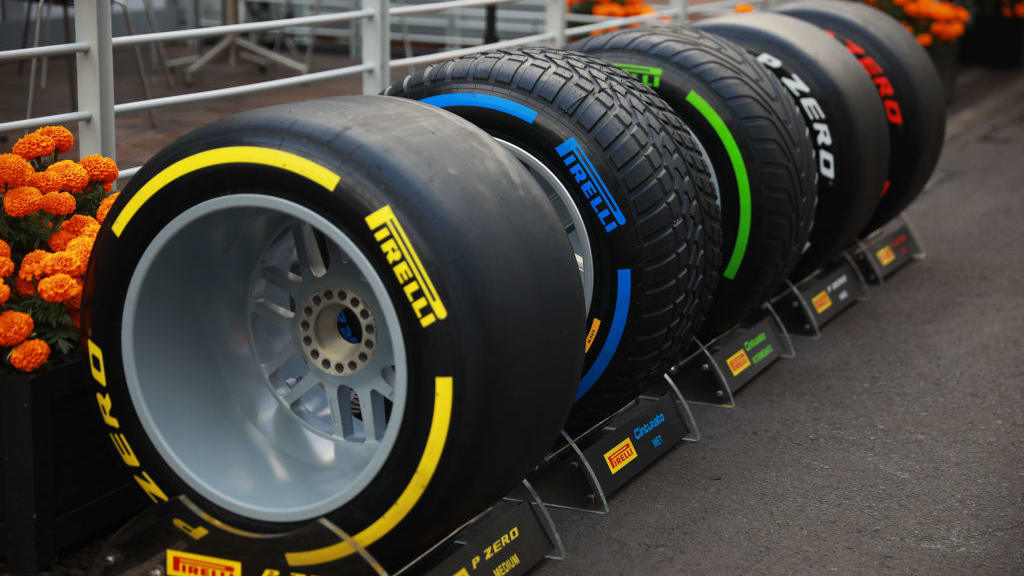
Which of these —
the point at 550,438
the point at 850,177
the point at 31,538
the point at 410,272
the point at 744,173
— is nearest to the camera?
the point at 410,272

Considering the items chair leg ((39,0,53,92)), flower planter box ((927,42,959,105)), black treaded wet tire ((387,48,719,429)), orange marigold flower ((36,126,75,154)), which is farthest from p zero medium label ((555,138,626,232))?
flower planter box ((927,42,959,105))

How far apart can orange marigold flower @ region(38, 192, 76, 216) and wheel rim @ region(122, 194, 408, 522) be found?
19.3 inches

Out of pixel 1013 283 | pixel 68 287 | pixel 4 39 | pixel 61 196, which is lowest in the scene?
pixel 1013 283

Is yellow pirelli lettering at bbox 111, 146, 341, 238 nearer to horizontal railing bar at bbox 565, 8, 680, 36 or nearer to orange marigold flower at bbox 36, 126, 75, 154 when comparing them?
orange marigold flower at bbox 36, 126, 75, 154

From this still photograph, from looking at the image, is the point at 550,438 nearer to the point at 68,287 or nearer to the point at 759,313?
the point at 68,287

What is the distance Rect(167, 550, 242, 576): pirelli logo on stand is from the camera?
294cm

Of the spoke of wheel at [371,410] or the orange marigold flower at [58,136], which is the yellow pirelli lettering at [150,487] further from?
the orange marigold flower at [58,136]

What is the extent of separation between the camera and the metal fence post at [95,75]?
159 inches

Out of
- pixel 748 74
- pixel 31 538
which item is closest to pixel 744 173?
pixel 748 74

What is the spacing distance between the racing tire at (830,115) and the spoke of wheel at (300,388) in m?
2.79

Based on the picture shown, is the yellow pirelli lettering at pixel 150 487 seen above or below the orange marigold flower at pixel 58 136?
below

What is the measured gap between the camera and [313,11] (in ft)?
41.2

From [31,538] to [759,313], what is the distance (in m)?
3.23

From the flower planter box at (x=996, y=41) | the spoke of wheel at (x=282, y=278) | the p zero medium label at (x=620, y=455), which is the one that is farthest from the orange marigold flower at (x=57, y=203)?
the flower planter box at (x=996, y=41)
